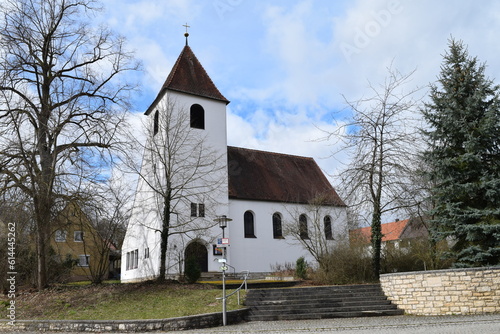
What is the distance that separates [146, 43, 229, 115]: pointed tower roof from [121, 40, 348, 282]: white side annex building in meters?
0.06

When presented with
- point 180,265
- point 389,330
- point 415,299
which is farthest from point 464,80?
point 180,265

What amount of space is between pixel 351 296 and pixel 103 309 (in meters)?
8.87

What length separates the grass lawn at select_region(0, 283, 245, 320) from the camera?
1394cm

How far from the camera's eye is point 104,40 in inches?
764

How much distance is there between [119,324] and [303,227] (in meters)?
17.9

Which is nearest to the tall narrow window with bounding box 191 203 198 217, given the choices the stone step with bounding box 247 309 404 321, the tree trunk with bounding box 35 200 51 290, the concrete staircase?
the tree trunk with bounding box 35 200 51 290

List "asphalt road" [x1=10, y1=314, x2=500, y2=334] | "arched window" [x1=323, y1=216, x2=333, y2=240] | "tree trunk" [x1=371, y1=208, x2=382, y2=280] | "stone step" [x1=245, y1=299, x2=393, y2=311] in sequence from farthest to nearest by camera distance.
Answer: "arched window" [x1=323, y1=216, x2=333, y2=240]
"tree trunk" [x1=371, y1=208, x2=382, y2=280]
"stone step" [x1=245, y1=299, x2=393, y2=311]
"asphalt road" [x1=10, y1=314, x2=500, y2=334]

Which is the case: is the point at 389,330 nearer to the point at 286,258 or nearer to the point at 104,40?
the point at 104,40

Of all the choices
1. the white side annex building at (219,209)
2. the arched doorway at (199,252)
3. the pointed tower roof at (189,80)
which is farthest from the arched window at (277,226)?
the pointed tower roof at (189,80)

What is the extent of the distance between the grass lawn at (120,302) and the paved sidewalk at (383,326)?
205cm

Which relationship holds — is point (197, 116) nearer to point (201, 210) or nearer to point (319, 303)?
point (201, 210)

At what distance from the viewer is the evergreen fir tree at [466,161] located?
14680 millimetres

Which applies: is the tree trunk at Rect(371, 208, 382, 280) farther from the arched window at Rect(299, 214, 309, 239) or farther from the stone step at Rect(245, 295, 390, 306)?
the arched window at Rect(299, 214, 309, 239)

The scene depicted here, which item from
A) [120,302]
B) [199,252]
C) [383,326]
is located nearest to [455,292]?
[383,326]
